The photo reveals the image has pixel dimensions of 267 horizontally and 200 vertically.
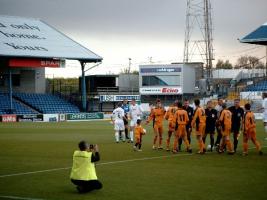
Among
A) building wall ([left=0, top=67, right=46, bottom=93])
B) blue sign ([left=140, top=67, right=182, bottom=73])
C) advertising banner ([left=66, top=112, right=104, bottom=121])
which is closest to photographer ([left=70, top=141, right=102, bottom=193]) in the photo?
advertising banner ([left=66, top=112, right=104, bottom=121])

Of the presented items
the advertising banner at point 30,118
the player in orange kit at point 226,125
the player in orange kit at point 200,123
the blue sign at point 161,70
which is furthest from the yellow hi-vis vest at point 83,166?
the blue sign at point 161,70

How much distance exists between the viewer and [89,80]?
8531cm

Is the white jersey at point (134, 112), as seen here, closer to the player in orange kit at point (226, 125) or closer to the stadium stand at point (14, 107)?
the player in orange kit at point (226, 125)

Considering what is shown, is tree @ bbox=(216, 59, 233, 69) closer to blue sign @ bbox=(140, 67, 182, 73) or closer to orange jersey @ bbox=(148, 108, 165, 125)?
blue sign @ bbox=(140, 67, 182, 73)

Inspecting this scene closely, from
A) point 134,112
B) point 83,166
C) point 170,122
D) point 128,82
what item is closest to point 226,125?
point 170,122

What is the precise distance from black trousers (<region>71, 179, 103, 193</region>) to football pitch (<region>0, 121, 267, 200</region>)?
0.49ft

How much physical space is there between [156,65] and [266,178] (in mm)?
72581

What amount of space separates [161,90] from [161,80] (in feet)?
7.28

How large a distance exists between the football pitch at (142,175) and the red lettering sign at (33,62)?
1469 inches

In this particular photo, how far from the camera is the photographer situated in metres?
13.2

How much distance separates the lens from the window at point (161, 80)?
84.9m

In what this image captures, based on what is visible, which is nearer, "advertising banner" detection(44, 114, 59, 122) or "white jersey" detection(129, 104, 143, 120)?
"white jersey" detection(129, 104, 143, 120)

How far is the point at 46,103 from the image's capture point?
2645 inches

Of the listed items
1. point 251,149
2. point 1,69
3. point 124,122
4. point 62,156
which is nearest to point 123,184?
point 62,156
